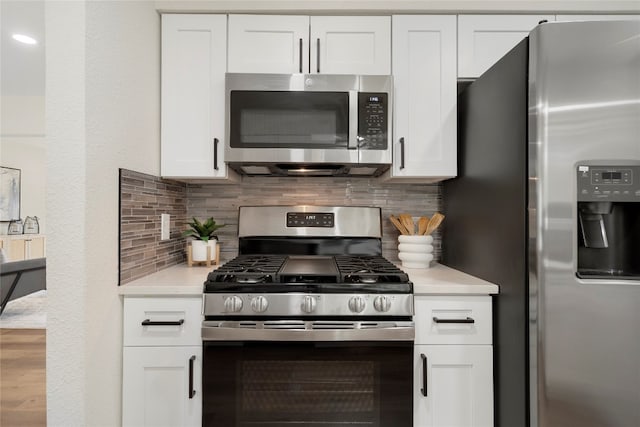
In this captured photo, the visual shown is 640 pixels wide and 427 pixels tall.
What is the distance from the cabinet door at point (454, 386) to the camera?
57.1 inches

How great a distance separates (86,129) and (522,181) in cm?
152

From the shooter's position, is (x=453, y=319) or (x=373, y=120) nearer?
(x=453, y=319)

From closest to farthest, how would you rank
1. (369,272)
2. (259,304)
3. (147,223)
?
(259,304)
(369,272)
(147,223)

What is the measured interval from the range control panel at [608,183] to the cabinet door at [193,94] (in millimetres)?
1511

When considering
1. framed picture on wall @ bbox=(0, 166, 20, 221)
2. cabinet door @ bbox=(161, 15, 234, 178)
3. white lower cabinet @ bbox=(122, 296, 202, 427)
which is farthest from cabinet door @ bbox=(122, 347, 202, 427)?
framed picture on wall @ bbox=(0, 166, 20, 221)

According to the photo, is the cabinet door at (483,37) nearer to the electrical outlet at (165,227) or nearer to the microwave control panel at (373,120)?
the microwave control panel at (373,120)

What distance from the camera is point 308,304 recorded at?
1.40 metres

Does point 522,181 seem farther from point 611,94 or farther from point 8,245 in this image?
point 8,245

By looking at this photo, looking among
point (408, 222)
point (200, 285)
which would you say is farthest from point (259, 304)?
point (408, 222)

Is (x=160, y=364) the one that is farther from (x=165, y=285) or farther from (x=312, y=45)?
(x=312, y=45)

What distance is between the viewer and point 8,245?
16.5 feet

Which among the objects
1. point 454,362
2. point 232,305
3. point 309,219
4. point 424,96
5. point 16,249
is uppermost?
point 424,96

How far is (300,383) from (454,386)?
2.12 feet

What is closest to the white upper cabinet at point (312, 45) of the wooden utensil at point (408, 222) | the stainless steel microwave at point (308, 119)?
the stainless steel microwave at point (308, 119)
